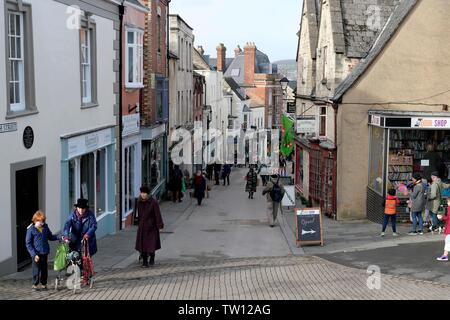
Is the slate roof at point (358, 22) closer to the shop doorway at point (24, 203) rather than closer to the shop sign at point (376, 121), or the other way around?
the shop sign at point (376, 121)

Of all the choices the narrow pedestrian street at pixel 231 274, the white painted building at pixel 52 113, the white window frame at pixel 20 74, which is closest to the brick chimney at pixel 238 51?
the narrow pedestrian street at pixel 231 274

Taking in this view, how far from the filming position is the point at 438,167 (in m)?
21.8

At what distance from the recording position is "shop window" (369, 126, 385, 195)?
69.2 ft

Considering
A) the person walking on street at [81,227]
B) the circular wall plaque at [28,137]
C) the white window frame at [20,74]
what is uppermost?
the white window frame at [20,74]

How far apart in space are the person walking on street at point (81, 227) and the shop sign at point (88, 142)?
3588mm

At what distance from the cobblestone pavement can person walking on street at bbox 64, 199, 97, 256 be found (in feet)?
2.59

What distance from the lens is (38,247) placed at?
11086 mm

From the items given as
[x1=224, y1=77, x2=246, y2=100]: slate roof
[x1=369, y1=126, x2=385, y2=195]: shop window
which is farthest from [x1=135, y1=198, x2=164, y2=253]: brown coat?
[x1=224, y1=77, x2=246, y2=100]: slate roof

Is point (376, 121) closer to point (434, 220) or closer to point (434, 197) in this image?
point (434, 197)

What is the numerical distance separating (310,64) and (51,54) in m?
17.2

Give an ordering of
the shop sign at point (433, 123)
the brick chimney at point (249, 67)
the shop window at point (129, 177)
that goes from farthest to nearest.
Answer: the brick chimney at point (249, 67) → the shop window at point (129, 177) → the shop sign at point (433, 123)

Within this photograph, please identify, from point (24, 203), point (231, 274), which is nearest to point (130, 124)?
point (24, 203)

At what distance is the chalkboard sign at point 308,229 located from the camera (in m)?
16.7

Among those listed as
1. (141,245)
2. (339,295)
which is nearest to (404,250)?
(339,295)
